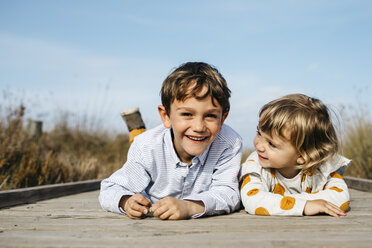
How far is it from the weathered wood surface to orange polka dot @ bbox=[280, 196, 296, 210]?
0.34 ft

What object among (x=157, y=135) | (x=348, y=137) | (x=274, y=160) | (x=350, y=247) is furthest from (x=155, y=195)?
(x=348, y=137)

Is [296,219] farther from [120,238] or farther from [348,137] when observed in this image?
Answer: [348,137]

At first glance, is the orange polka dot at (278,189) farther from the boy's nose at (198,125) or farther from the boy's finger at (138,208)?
the boy's finger at (138,208)

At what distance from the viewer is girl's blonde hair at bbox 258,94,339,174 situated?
2801 millimetres

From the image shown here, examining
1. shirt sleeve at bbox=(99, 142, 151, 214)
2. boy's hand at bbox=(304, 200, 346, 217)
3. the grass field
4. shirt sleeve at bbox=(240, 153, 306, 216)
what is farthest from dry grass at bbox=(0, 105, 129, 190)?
boy's hand at bbox=(304, 200, 346, 217)

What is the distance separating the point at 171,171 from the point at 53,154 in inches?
148

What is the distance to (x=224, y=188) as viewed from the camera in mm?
2910

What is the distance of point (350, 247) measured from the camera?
173 cm

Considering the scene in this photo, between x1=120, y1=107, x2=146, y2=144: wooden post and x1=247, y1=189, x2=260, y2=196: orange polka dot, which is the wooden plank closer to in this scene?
x1=120, y1=107, x2=146, y2=144: wooden post

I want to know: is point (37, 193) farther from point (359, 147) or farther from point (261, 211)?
point (359, 147)

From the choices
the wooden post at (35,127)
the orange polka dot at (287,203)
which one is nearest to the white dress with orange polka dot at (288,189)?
the orange polka dot at (287,203)

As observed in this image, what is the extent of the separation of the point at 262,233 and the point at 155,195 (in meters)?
1.33

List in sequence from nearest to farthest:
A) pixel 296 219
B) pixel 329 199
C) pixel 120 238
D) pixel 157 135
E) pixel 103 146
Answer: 1. pixel 120 238
2. pixel 296 219
3. pixel 329 199
4. pixel 157 135
5. pixel 103 146

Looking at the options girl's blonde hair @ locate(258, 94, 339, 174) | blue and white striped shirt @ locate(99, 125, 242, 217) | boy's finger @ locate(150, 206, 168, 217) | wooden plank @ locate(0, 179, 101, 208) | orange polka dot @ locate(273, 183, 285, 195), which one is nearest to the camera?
boy's finger @ locate(150, 206, 168, 217)
